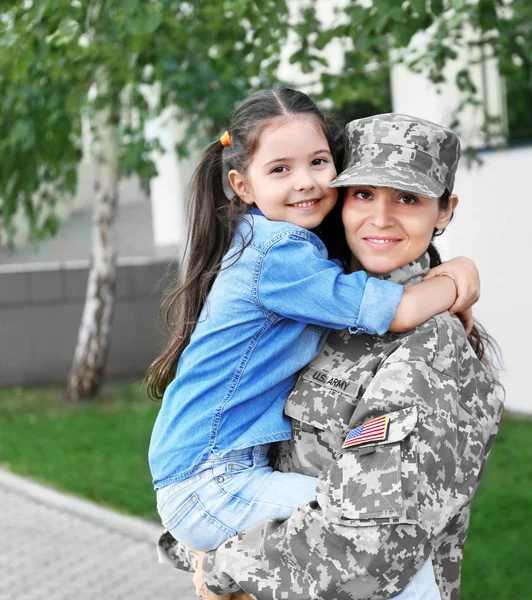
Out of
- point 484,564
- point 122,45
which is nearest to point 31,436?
point 122,45

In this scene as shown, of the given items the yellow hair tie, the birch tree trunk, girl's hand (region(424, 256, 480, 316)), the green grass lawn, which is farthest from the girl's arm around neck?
the birch tree trunk

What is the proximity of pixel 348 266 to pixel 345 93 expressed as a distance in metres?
3.98

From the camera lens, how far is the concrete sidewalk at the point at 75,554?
16.0 feet

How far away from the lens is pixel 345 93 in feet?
19.8

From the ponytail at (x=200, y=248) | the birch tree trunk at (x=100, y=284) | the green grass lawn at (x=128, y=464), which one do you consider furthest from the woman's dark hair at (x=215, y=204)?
the birch tree trunk at (x=100, y=284)

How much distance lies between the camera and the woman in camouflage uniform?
1791mm

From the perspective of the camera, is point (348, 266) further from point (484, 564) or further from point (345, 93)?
point (345, 93)

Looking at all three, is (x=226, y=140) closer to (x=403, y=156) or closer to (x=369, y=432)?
(x=403, y=156)

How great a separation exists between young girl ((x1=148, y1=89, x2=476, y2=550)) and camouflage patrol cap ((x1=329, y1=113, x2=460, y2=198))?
13 centimetres

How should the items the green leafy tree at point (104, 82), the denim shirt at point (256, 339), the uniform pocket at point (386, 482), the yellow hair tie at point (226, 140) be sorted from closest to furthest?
the uniform pocket at point (386, 482), the denim shirt at point (256, 339), the yellow hair tie at point (226, 140), the green leafy tree at point (104, 82)

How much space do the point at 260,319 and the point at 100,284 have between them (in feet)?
23.6

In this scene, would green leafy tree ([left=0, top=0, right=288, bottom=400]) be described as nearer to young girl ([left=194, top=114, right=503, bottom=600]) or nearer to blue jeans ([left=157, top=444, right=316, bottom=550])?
young girl ([left=194, top=114, right=503, bottom=600])

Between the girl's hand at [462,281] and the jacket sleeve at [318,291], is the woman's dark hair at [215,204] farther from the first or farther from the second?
the girl's hand at [462,281]

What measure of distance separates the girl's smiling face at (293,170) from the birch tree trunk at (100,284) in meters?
6.99
